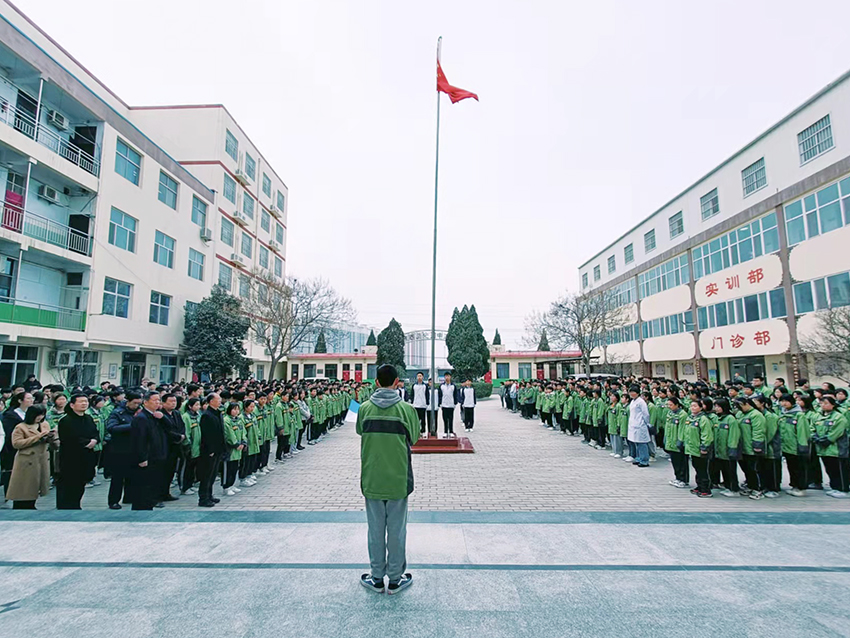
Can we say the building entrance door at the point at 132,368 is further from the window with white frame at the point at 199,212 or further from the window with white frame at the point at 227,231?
the window with white frame at the point at 227,231

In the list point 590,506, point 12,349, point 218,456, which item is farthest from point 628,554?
point 12,349

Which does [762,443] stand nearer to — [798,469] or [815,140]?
[798,469]

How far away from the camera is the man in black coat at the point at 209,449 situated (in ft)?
20.5

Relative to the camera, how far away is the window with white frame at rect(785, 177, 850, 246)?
16.2 meters

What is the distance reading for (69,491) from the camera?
18.7 ft

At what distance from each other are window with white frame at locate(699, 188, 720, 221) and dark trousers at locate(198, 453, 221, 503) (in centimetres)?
2656

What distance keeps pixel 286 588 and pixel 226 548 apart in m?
1.10

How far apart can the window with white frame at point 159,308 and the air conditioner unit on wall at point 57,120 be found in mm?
7106

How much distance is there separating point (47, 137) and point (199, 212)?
895cm

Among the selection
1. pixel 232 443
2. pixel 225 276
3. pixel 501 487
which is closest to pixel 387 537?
pixel 232 443

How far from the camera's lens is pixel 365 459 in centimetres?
352

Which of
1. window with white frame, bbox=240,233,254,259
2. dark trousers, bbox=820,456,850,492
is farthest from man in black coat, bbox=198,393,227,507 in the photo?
window with white frame, bbox=240,233,254,259

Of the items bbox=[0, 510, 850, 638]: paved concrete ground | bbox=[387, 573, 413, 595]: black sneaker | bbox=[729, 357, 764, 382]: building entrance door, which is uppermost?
bbox=[729, 357, 764, 382]: building entrance door

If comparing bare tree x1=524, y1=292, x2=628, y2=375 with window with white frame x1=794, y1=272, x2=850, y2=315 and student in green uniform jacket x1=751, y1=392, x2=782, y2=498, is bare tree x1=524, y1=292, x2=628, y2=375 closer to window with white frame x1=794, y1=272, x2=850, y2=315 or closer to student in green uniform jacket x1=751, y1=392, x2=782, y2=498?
window with white frame x1=794, y1=272, x2=850, y2=315
